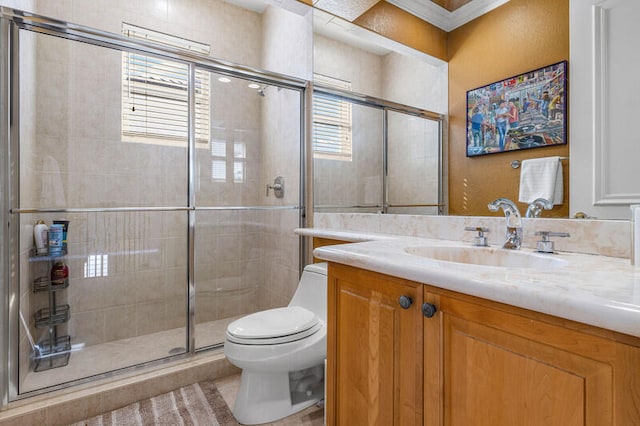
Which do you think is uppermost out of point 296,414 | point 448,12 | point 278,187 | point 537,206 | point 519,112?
point 448,12

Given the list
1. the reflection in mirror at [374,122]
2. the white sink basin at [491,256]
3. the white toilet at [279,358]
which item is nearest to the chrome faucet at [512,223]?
the white sink basin at [491,256]

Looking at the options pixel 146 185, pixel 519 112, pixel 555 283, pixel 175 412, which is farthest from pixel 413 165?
pixel 146 185

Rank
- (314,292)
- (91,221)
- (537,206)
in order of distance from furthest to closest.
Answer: (91,221)
(314,292)
(537,206)

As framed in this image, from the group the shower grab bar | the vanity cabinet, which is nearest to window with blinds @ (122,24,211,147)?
the shower grab bar

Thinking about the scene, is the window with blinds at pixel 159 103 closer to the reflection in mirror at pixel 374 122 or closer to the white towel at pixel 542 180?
the reflection in mirror at pixel 374 122

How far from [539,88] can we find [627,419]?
3.31ft

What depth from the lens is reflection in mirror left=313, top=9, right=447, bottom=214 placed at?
150 cm

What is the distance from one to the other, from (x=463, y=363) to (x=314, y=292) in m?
1.11

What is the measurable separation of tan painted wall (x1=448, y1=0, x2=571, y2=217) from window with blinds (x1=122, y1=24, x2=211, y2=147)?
5.03 feet

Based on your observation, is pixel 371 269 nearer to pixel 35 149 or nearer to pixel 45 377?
pixel 45 377

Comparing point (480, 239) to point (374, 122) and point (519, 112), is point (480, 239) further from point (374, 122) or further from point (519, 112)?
point (374, 122)

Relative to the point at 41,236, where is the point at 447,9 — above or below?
above

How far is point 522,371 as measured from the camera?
596 millimetres

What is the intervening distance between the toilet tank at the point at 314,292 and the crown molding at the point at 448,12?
4.24 feet
